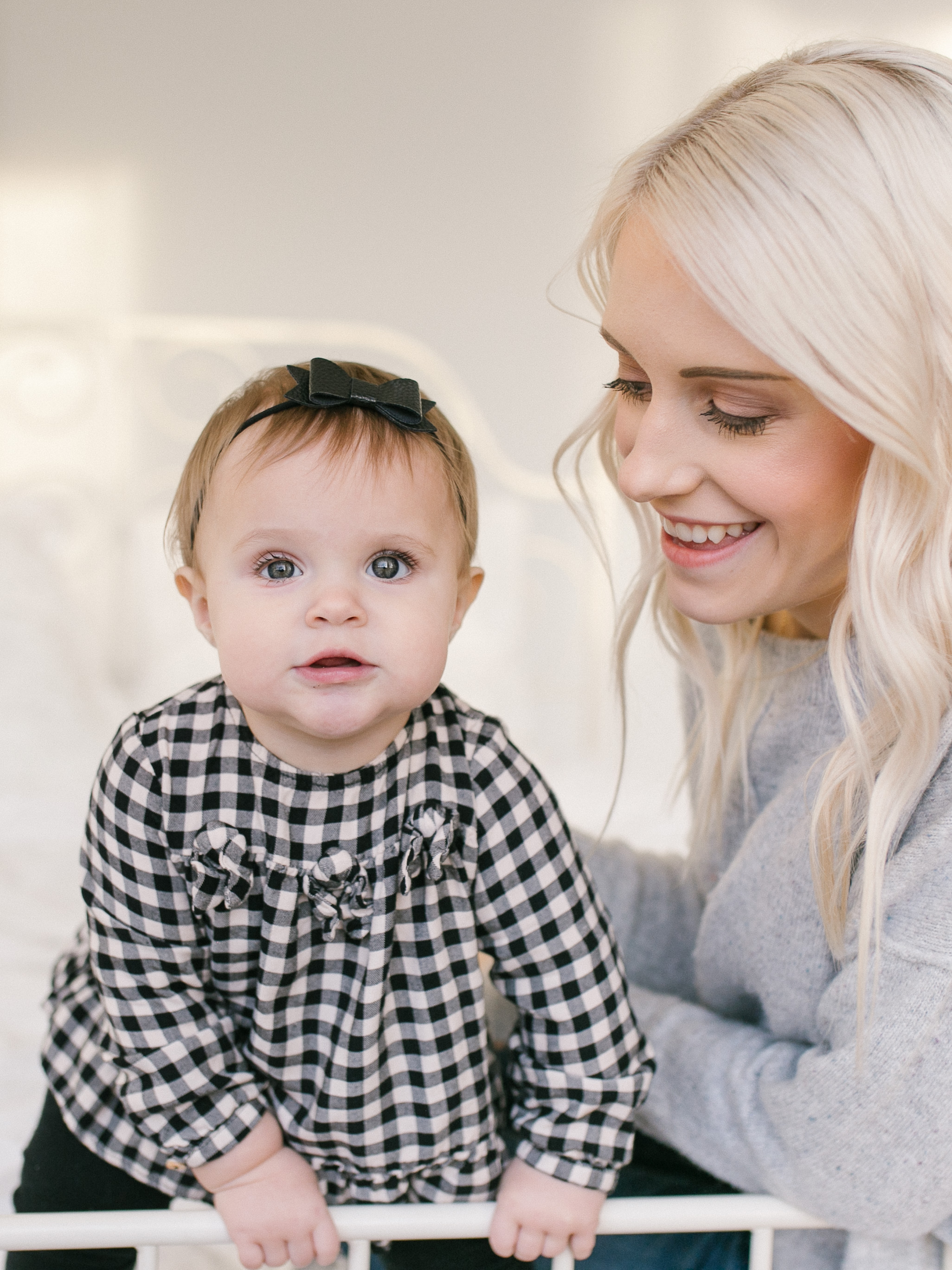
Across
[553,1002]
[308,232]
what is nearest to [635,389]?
[553,1002]

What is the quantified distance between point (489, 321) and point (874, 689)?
197 centimetres

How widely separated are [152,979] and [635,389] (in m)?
0.62

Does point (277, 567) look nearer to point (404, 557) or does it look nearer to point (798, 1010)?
point (404, 557)

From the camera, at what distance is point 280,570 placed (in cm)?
73

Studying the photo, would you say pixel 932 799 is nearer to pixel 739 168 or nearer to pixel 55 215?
pixel 739 168

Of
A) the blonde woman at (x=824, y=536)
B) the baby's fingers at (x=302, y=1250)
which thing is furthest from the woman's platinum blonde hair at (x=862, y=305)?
the baby's fingers at (x=302, y=1250)

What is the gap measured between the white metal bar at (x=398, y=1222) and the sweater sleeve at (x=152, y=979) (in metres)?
0.06

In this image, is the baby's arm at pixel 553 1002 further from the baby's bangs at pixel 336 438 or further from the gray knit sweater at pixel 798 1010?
the baby's bangs at pixel 336 438

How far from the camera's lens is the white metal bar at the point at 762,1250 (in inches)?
31.1

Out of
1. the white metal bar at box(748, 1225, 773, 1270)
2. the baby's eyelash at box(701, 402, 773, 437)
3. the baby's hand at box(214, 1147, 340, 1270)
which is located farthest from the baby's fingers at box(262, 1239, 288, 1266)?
the baby's eyelash at box(701, 402, 773, 437)

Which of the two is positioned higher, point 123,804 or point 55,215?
point 55,215

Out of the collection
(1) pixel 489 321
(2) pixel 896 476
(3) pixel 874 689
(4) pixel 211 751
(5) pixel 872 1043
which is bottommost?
(5) pixel 872 1043

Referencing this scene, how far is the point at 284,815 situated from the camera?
0.77m

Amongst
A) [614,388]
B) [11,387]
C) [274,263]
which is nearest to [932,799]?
[614,388]
